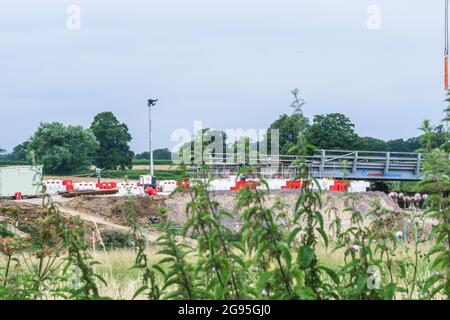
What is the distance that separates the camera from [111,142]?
96.2 feet

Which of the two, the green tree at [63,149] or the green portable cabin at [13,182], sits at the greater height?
the green tree at [63,149]

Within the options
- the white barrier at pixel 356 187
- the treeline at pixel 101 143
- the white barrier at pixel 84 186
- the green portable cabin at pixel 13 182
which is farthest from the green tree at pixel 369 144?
the green portable cabin at pixel 13 182

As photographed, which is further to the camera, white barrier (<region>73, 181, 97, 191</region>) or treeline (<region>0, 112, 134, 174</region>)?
white barrier (<region>73, 181, 97, 191</region>)

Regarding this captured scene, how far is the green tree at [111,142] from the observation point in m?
28.3

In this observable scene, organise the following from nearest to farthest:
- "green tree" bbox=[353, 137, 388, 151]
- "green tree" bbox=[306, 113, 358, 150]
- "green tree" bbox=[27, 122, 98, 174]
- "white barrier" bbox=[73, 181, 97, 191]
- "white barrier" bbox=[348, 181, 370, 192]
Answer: "white barrier" bbox=[348, 181, 370, 192] → "green tree" bbox=[27, 122, 98, 174] → "white barrier" bbox=[73, 181, 97, 191] → "green tree" bbox=[306, 113, 358, 150] → "green tree" bbox=[353, 137, 388, 151]

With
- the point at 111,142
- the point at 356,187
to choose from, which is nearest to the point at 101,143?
the point at 111,142

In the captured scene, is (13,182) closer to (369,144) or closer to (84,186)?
(84,186)

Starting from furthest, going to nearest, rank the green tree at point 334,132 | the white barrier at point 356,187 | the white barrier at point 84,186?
the green tree at point 334,132 → the white barrier at point 84,186 → the white barrier at point 356,187

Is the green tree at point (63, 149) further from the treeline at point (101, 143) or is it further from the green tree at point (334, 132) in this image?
the green tree at point (334, 132)

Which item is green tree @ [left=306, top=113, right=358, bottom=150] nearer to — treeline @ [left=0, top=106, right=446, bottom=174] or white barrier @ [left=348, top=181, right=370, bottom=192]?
treeline @ [left=0, top=106, right=446, bottom=174]

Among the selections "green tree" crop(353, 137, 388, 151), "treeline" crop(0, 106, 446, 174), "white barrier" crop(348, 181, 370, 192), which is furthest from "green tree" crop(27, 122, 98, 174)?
"green tree" crop(353, 137, 388, 151)

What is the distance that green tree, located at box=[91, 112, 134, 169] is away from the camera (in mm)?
28297

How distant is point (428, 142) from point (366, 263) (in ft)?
2.00

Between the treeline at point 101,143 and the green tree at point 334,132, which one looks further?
the green tree at point 334,132
